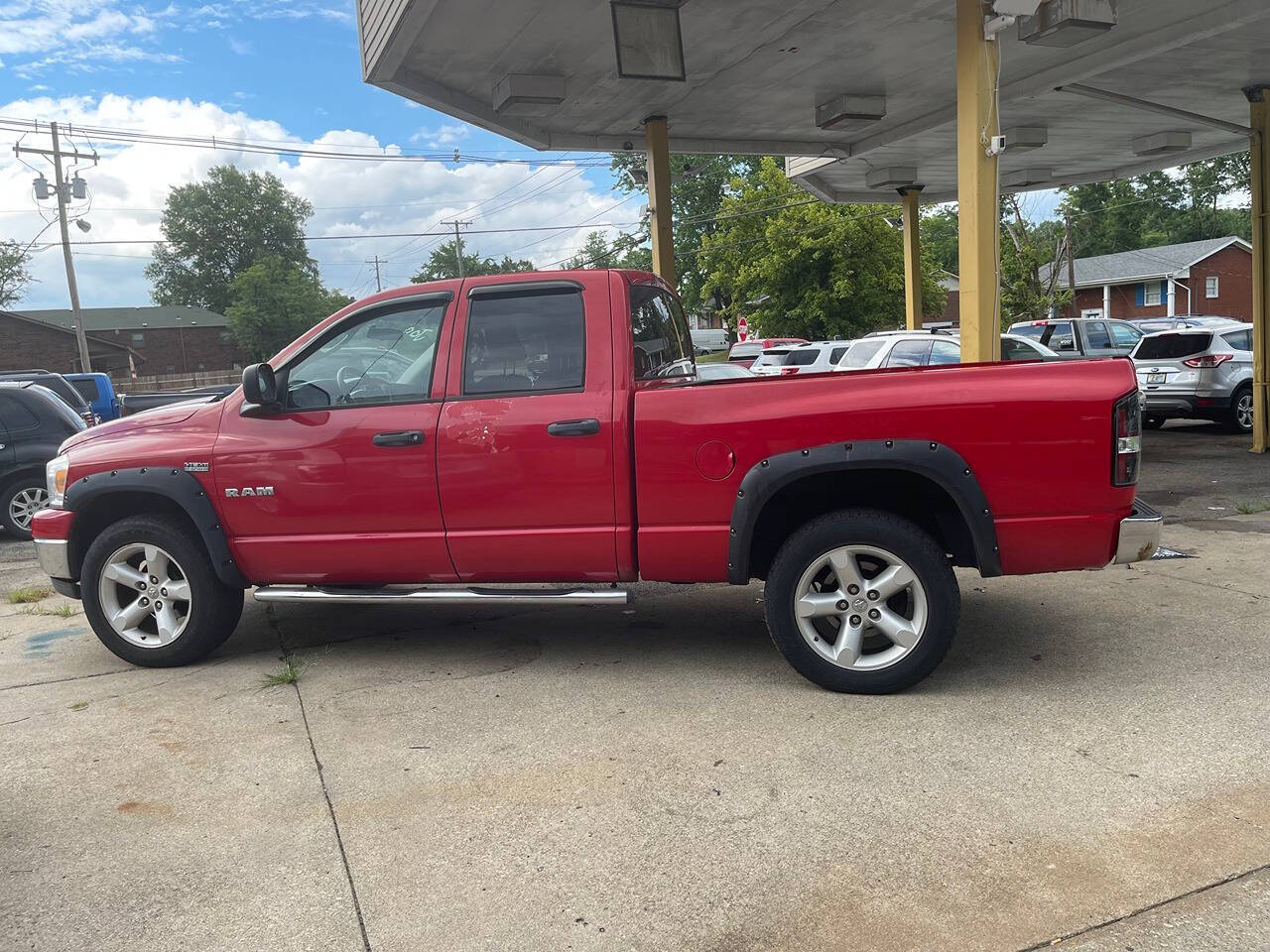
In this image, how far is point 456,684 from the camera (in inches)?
194

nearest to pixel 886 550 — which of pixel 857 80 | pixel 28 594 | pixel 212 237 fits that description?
pixel 28 594

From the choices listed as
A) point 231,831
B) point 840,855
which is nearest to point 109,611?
point 231,831

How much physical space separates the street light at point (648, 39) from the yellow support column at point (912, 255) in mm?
11022

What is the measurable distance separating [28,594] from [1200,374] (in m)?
15.0

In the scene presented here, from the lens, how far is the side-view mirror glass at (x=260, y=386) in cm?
492

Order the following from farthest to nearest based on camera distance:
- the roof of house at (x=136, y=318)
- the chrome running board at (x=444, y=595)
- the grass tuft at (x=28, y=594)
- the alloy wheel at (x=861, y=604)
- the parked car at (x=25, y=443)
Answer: the roof of house at (x=136, y=318), the parked car at (x=25, y=443), the grass tuft at (x=28, y=594), the chrome running board at (x=444, y=595), the alloy wheel at (x=861, y=604)

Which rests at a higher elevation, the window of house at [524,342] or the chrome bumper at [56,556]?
the window of house at [524,342]

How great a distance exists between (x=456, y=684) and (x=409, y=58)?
755 cm

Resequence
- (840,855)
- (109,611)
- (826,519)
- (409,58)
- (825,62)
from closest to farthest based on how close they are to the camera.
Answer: (840,855)
(826,519)
(109,611)
(409,58)
(825,62)

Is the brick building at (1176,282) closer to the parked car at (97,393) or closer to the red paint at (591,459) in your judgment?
the parked car at (97,393)

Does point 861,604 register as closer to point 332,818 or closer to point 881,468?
point 881,468

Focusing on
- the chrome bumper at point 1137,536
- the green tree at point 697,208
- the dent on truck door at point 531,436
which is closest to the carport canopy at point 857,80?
the chrome bumper at point 1137,536

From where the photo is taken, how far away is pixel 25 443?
1060 centimetres

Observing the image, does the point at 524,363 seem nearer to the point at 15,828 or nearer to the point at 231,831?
the point at 231,831
